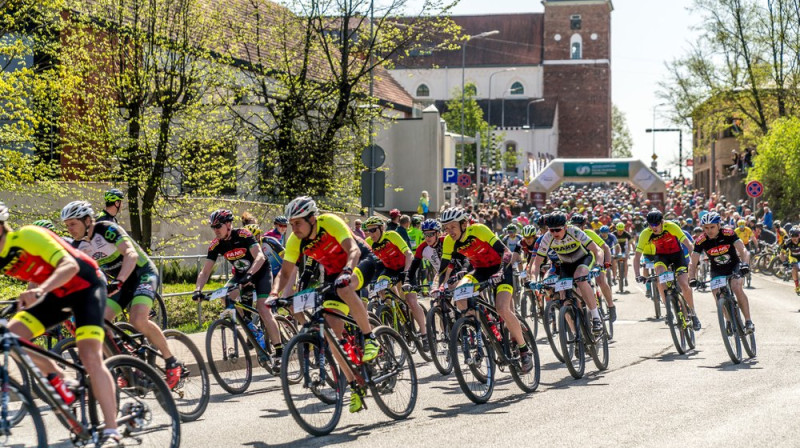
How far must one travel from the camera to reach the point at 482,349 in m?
10.1

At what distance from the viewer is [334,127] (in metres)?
26.7

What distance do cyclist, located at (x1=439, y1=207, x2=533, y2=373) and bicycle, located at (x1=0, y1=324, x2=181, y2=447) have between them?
4.35 meters

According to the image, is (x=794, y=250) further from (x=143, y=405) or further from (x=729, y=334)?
(x=143, y=405)

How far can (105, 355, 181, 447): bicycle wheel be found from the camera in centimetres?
687

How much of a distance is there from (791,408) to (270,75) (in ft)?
65.6

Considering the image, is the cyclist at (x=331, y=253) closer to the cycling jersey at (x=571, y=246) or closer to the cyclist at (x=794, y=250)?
the cycling jersey at (x=571, y=246)

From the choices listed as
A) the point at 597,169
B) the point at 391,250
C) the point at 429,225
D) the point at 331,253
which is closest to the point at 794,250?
the point at 429,225

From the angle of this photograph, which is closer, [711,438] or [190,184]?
[711,438]

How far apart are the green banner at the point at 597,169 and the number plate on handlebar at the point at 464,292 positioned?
50863 mm

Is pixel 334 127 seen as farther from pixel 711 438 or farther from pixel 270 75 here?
pixel 711 438

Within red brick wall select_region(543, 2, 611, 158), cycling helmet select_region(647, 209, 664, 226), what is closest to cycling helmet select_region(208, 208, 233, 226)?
cycling helmet select_region(647, 209, 664, 226)

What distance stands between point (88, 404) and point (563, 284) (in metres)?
6.74

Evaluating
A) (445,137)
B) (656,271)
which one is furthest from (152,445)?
(445,137)

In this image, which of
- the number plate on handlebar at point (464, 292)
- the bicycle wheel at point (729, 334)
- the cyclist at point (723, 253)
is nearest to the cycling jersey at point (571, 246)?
the cyclist at point (723, 253)
